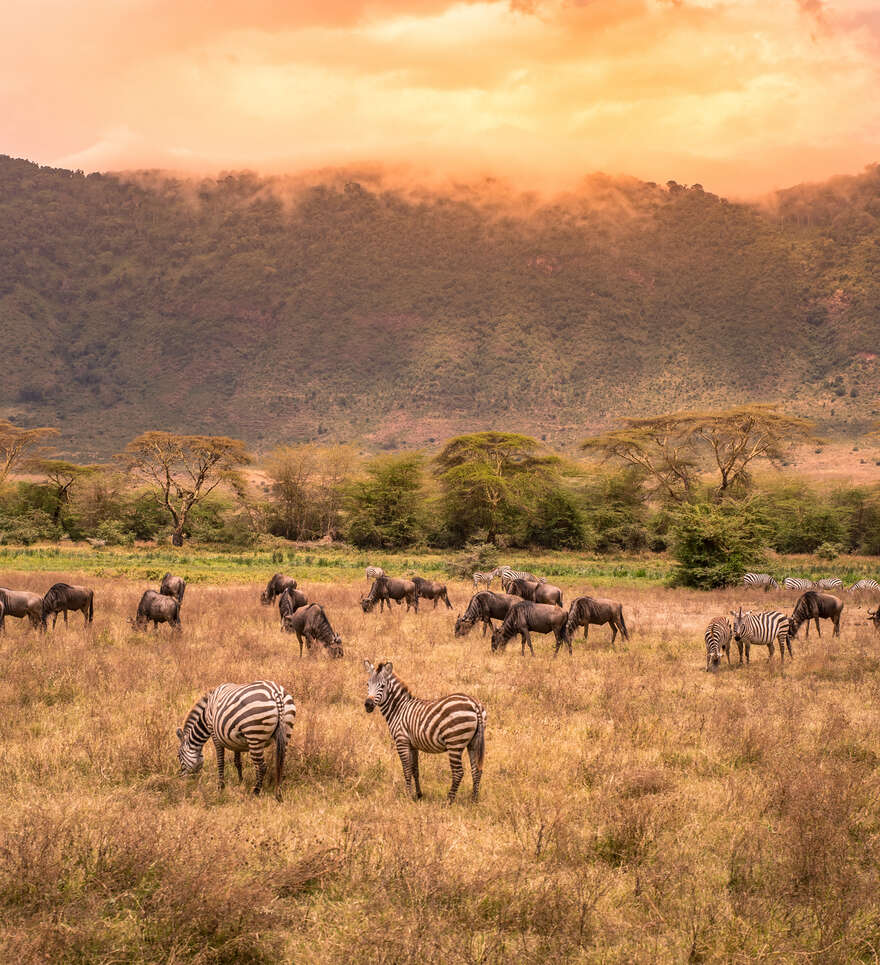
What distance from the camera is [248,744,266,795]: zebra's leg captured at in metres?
7.88

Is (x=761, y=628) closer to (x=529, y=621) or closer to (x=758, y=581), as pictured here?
(x=529, y=621)

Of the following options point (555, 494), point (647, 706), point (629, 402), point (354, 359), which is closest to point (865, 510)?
point (555, 494)

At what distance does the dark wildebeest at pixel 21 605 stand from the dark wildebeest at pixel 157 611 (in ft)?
7.45

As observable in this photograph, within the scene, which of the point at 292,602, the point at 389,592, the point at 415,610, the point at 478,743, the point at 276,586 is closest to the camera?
the point at 478,743

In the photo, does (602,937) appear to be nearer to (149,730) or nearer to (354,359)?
(149,730)

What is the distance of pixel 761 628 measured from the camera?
52.8ft

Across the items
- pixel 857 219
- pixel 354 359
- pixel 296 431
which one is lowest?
pixel 296 431

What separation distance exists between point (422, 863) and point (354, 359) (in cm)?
18225

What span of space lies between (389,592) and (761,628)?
1200 centimetres

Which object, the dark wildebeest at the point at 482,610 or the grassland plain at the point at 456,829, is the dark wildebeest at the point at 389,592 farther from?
the grassland plain at the point at 456,829

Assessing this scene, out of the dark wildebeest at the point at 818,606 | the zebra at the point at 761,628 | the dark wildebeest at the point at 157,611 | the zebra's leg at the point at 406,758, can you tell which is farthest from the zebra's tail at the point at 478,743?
the dark wildebeest at the point at 818,606

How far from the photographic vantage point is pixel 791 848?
21.2ft

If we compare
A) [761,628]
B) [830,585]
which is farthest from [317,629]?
[830,585]

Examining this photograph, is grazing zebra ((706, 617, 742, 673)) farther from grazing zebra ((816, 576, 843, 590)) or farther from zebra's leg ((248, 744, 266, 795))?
grazing zebra ((816, 576, 843, 590))
